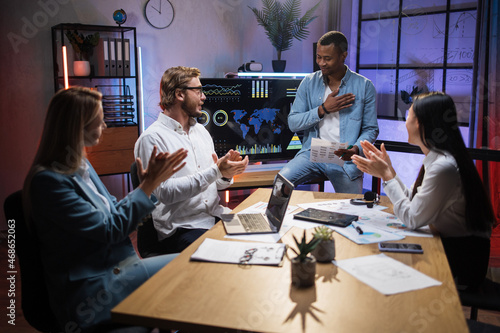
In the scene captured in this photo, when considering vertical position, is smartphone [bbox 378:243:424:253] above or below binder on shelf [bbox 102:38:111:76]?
below

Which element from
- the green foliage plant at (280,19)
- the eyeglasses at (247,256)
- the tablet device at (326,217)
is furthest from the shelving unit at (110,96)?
the eyeglasses at (247,256)

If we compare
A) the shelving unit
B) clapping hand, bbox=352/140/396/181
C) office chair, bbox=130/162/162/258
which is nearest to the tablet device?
clapping hand, bbox=352/140/396/181

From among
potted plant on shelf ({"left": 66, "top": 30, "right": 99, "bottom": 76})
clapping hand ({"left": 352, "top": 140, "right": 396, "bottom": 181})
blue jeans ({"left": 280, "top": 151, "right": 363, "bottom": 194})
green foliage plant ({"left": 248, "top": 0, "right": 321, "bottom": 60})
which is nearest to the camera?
clapping hand ({"left": 352, "top": 140, "right": 396, "bottom": 181})

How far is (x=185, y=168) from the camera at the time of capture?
8.42 feet

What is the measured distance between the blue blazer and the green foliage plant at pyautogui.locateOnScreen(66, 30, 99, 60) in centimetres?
287

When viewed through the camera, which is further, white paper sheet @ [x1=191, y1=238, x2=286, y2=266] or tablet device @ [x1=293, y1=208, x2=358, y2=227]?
tablet device @ [x1=293, y1=208, x2=358, y2=227]

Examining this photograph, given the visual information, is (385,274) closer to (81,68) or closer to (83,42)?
(81,68)

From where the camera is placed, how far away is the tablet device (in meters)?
2.15

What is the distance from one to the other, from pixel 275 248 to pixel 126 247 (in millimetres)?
611

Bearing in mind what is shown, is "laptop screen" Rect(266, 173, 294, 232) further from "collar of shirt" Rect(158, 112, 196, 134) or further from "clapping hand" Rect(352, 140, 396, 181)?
"collar of shirt" Rect(158, 112, 196, 134)

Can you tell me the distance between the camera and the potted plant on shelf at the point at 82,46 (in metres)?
4.20

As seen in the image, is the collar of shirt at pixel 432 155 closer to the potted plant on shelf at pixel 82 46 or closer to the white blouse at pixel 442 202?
the white blouse at pixel 442 202

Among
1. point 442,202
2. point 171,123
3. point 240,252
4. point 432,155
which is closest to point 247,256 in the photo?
point 240,252

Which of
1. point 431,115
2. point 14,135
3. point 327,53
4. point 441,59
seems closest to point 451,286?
point 431,115
